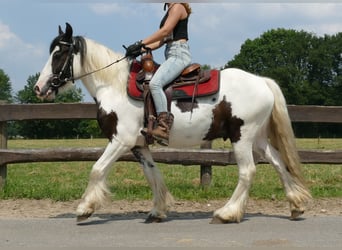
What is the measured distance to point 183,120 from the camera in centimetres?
649

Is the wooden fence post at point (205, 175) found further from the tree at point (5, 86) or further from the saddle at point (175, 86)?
the tree at point (5, 86)

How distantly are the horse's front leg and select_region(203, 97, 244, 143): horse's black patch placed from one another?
114 centimetres

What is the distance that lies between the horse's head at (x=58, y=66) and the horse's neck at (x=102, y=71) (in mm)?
204

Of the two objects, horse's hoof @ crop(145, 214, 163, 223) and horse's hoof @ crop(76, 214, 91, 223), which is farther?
horse's hoof @ crop(145, 214, 163, 223)

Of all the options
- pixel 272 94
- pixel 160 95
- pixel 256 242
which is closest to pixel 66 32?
pixel 160 95

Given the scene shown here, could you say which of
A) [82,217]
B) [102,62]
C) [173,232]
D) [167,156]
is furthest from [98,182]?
[167,156]

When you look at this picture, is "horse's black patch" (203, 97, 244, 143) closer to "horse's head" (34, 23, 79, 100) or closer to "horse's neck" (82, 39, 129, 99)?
"horse's neck" (82, 39, 129, 99)

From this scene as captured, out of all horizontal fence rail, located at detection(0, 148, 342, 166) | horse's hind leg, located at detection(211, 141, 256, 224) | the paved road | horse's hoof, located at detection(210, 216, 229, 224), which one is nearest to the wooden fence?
horizontal fence rail, located at detection(0, 148, 342, 166)

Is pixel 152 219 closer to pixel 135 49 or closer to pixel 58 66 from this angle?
pixel 135 49

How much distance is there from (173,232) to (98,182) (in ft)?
3.77

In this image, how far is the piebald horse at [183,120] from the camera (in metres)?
6.40

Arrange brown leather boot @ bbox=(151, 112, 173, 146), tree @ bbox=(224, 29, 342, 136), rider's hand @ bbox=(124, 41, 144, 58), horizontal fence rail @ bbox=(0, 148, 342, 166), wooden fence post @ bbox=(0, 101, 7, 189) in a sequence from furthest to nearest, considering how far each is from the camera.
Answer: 1. tree @ bbox=(224, 29, 342, 136)
2. wooden fence post @ bbox=(0, 101, 7, 189)
3. horizontal fence rail @ bbox=(0, 148, 342, 166)
4. rider's hand @ bbox=(124, 41, 144, 58)
5. brown leather boot @ bbox=(151, 112, 173, 146)

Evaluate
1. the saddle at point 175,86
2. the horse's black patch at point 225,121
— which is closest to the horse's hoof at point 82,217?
the saddle at point 175,86

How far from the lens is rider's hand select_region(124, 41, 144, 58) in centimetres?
661
